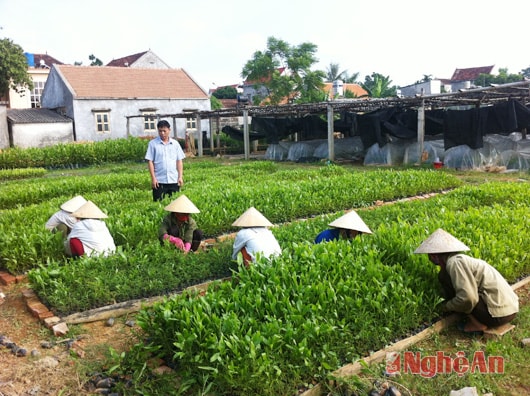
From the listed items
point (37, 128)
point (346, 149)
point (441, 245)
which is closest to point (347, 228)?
point (441, 245)

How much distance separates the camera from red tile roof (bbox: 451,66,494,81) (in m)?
63.1

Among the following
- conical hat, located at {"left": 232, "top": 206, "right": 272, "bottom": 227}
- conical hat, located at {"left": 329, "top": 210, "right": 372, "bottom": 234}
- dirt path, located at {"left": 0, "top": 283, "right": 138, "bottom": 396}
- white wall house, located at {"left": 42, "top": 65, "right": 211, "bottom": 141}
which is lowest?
dirt path, located at {"left": 0, "top": 283, "right": 138, "bottom": 396}

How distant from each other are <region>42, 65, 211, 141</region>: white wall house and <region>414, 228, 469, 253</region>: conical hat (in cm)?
2689

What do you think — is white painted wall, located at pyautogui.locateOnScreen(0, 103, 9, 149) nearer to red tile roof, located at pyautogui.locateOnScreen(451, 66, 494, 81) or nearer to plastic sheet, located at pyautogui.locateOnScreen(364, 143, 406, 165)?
plastic sheet, located at pyautogui.locateOnScreen(364, 143, 406, 165)

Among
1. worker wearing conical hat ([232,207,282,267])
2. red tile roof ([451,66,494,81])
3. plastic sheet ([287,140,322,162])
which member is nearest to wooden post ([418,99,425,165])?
plastic sheet ([287,140,322,162])

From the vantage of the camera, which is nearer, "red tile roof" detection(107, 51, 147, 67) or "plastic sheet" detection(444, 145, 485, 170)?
"plastic sheet" detection(444, 145, 485, 170)

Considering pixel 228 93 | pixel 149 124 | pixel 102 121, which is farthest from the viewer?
pixel 228 93

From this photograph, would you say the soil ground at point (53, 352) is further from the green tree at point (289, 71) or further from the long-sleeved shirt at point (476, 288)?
the green tree at point (289, 71)

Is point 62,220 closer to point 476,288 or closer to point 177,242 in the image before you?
point 177,242

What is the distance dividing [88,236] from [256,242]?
7.73 ft

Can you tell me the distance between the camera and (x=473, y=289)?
181 inches

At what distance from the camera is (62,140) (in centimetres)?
3067

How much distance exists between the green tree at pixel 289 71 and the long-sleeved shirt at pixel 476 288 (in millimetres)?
33666

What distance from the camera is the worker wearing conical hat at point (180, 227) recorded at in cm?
662
